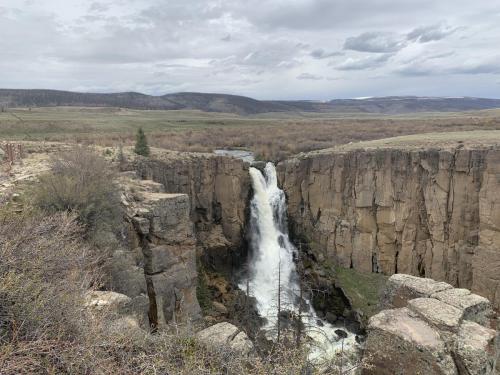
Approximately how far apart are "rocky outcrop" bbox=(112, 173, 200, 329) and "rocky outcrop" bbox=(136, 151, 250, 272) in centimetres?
1111

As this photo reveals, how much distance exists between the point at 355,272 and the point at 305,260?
3.87 meters

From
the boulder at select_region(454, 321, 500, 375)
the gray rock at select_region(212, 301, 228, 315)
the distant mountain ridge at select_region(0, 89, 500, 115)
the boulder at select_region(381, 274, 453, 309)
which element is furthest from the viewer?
the distant mountain ridge at select_region(0, 89, 500, 115)

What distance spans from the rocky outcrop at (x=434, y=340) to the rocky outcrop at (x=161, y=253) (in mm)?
8621

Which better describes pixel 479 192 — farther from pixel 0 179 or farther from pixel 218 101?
pixel 218 101

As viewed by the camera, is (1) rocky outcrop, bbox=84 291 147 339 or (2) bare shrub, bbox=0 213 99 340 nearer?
(2) bare shrub, bbox=0 213 99 340

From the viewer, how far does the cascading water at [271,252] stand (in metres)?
27.7

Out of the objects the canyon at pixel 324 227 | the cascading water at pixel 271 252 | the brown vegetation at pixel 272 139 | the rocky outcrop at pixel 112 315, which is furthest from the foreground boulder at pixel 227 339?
the brown vegetation at pixel 272 139

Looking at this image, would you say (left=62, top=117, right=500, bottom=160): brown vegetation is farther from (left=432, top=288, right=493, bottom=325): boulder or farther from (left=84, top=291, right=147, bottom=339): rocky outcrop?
(left=432, top=288, right=493, bottom=325): boulder

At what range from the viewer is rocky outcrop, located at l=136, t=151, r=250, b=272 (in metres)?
29.8

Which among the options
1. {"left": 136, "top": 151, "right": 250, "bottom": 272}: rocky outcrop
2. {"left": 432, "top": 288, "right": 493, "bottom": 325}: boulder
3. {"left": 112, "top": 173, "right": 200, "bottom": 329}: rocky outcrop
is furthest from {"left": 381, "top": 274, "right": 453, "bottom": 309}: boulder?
{"left": 136, "top": 151, "right": 250, "bottom": 272}: rocky outcrop

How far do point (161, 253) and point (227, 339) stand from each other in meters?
8.54

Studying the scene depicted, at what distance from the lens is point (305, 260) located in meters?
31.8

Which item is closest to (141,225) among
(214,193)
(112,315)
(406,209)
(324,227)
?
(112,315)

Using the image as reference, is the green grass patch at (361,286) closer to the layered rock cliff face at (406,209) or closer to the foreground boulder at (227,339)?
the layered rock cliff face at (406,209)
